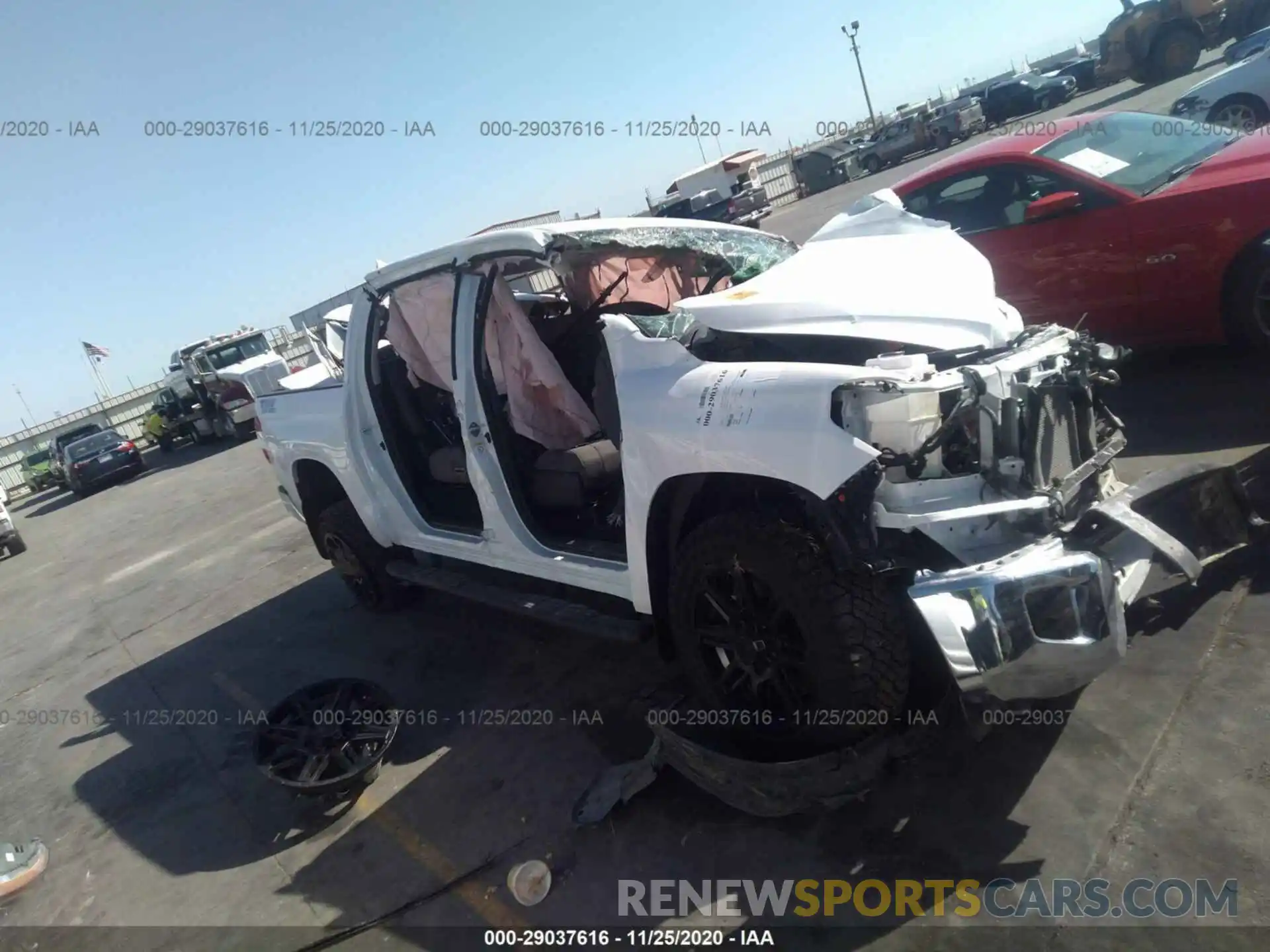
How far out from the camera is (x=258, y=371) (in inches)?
779

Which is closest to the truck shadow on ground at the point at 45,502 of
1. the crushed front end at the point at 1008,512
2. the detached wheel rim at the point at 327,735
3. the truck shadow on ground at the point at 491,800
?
the truck shadow on ground at the point at 491,800

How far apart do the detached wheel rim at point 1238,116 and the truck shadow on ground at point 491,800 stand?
12033mm

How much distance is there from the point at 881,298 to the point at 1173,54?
2448 cm

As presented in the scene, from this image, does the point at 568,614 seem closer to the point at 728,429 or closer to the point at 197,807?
the point at 728,429

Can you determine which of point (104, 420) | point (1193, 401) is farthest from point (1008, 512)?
point (104, 420)

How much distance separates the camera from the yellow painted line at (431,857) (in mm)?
2994

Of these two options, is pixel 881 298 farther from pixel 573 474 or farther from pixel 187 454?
pixel 187 454

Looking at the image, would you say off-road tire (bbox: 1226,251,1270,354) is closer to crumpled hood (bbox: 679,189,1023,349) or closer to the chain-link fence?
crumpled hood (bbox: 679,189,1023,349)

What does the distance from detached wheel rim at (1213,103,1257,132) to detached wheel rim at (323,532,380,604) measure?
1236 cm

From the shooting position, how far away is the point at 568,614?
383 cm

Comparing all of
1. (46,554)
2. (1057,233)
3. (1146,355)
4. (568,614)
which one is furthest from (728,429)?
(46,554)

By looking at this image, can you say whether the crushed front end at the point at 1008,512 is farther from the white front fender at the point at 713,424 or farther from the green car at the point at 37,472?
the green car at the point at 37,472

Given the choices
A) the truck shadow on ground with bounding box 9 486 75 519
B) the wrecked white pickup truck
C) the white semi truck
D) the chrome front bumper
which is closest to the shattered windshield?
the wrecked white pickup truck

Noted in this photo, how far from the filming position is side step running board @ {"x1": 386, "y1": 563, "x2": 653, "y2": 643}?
140 inches
